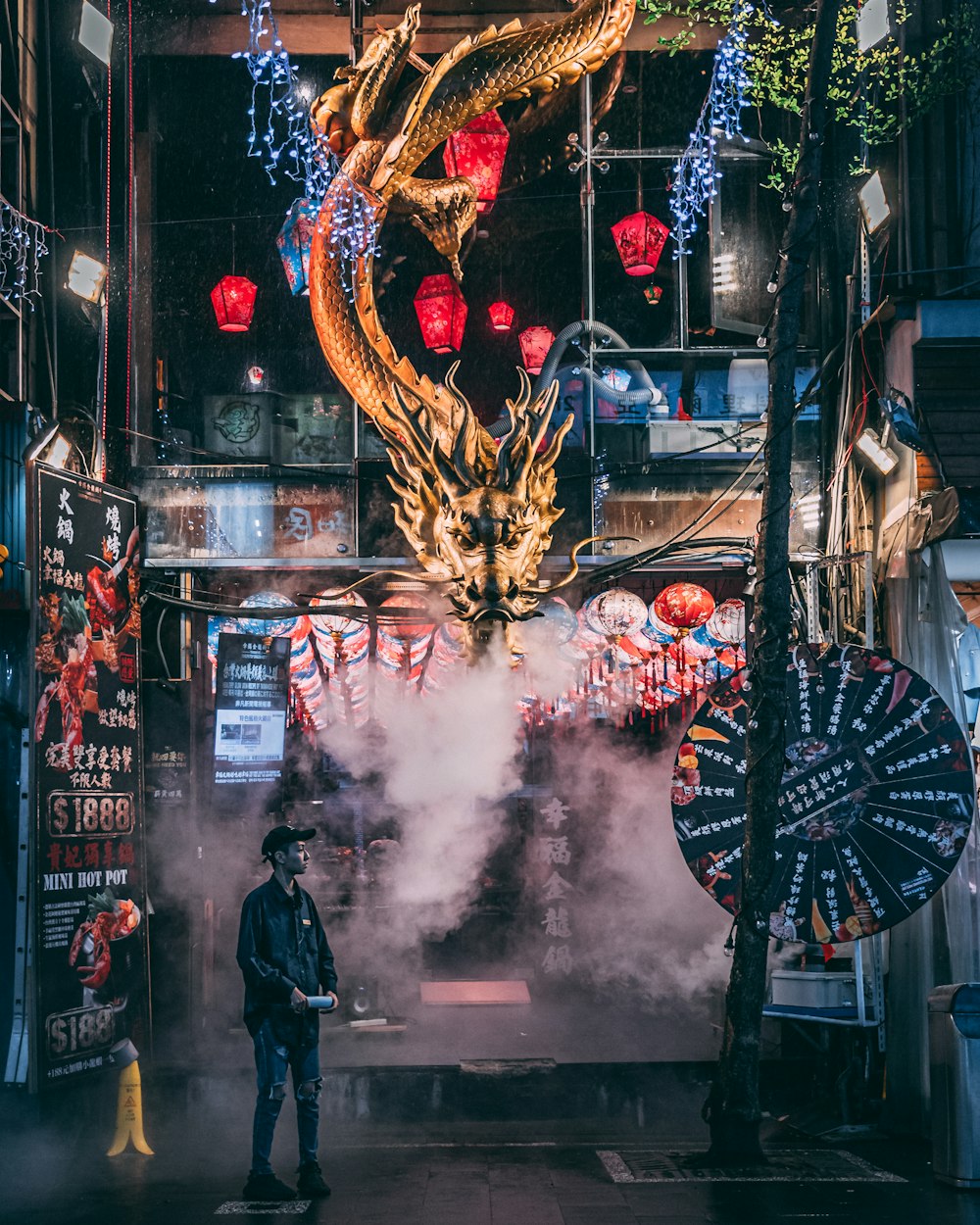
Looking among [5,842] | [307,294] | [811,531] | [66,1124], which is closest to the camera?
[66,1124]

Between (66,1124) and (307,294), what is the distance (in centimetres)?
834

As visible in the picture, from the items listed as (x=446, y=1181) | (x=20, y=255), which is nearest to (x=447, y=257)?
(x=20, y=255)

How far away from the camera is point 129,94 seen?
1313cm

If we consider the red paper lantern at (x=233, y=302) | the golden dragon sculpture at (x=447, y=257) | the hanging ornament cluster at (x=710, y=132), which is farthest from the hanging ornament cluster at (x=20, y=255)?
the hanging ornament cluster at (x=710, y=132)

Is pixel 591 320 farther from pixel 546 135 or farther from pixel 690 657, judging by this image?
pixel 690 657

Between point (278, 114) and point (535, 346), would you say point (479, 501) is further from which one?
point (278, 114)

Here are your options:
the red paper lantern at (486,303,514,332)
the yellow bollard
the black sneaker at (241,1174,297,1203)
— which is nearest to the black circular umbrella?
the black sneaker at (241,1174,297,1203)

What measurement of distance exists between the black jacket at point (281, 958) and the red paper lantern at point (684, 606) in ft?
17.8

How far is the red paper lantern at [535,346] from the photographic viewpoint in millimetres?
13570

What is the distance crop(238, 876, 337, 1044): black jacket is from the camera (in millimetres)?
8297

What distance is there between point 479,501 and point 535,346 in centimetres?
229

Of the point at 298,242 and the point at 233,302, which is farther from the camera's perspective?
the point at 298,242

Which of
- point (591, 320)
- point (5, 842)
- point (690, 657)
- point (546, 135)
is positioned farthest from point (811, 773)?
point (546, 135)

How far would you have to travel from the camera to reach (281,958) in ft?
27.8
